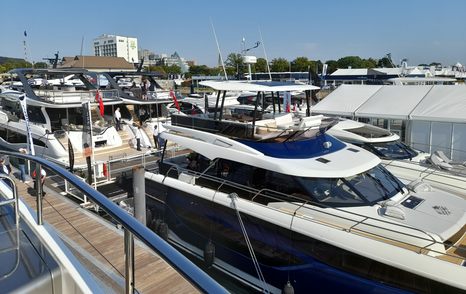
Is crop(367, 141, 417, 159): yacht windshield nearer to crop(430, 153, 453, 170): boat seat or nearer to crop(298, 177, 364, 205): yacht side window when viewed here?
crop(430, 153, 453, 170): boat seat

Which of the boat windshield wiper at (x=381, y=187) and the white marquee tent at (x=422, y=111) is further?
the white marquee tent at (x=422, y=111)

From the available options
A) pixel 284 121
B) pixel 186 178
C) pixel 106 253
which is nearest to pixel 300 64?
pixel 284 121

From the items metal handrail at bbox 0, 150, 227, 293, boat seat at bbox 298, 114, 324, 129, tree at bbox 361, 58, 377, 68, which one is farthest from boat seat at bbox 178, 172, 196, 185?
tree at bbox 361, 58, 377, 68

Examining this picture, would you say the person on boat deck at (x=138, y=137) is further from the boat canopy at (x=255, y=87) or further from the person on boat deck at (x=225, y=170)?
the person on boat deck at (x=225, y=170)

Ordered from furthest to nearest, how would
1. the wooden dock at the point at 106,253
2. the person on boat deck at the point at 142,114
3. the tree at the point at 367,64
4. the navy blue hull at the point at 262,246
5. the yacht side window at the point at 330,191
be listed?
the tree at the point at 367,64
the person on boat deck at the point at 142,114
the yacht side window at the point at 330,191
the navy blue hull at the point at 262,246
the wooden dock at the point at 106,253

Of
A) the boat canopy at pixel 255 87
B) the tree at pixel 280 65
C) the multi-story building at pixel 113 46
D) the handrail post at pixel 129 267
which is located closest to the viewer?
the handrail post at pixel 129 267

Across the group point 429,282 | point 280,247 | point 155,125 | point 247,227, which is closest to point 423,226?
point 429,282

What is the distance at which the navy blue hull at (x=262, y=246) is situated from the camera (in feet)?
16.4

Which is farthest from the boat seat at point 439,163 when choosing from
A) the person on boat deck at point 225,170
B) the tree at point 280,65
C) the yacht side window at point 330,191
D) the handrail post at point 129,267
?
the tree at point 280,65

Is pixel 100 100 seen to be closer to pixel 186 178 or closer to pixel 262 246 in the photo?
pixel 186 178

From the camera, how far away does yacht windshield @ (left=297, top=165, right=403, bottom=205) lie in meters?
5.83

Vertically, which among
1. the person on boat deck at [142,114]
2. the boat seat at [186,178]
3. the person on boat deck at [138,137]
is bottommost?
the person on boat deck at [138,137]

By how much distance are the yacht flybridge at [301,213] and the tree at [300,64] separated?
219ft

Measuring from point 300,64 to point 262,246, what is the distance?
230 feet
